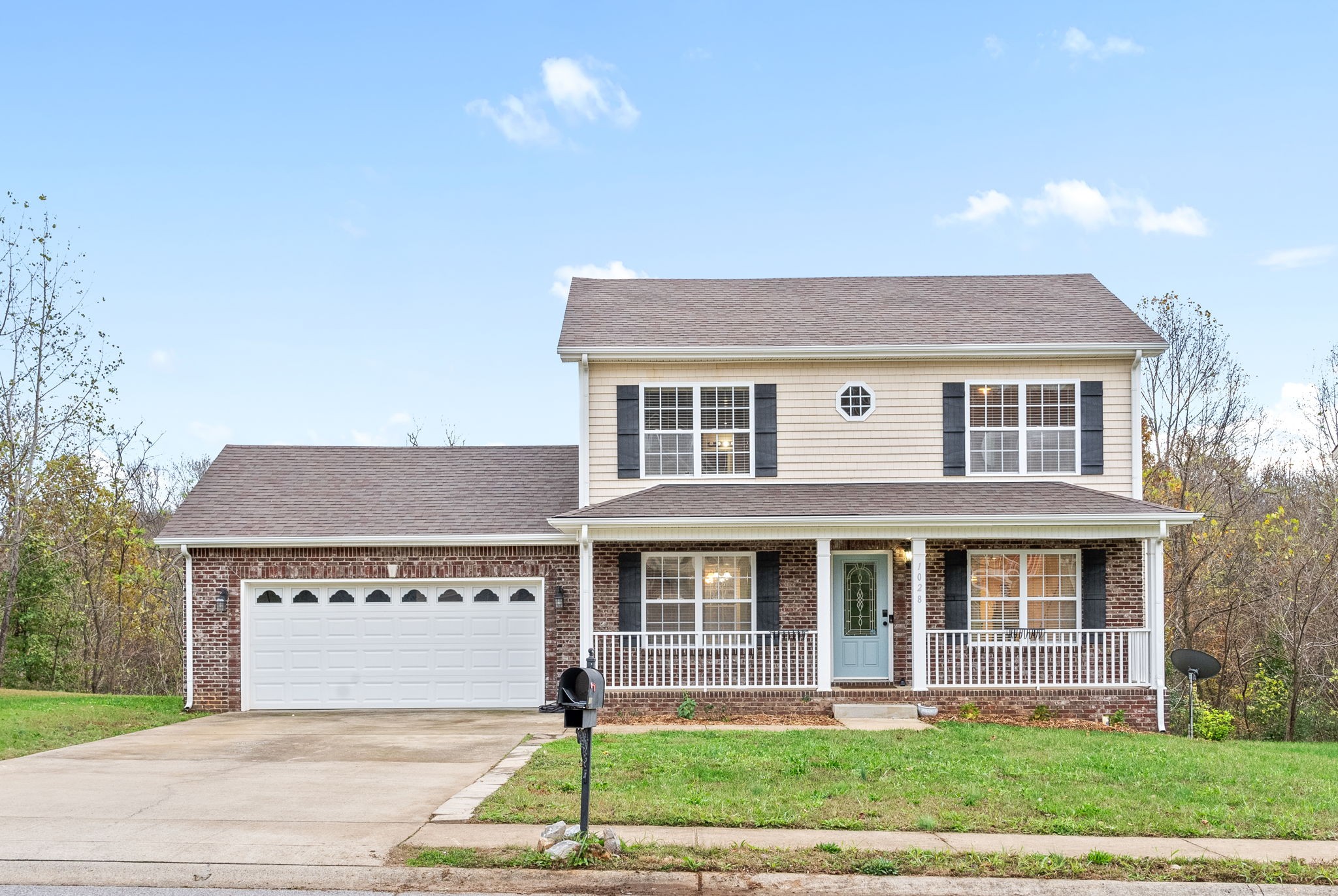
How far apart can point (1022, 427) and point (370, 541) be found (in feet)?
32.2

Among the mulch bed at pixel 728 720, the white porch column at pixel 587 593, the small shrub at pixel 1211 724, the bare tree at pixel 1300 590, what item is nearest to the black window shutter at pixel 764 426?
the white porch column at pixel 587 593

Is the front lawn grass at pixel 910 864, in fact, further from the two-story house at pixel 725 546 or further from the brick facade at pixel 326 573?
the brick facade at pixel 326 573

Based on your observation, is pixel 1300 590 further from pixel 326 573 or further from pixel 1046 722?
pixel 326 573

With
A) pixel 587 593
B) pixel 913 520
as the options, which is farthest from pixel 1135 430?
pixel 587 593

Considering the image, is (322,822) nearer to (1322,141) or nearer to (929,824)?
(929,824)

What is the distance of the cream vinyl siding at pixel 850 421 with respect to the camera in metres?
15.1

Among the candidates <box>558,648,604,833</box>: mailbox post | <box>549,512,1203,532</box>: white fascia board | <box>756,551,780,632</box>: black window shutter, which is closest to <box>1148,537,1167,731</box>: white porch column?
<box>549,512,1203,532</box>: white fascia board

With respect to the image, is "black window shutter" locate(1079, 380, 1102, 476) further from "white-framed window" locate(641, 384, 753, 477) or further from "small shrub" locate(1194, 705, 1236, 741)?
"white-framed window" locate(641, 384, 753, 477)

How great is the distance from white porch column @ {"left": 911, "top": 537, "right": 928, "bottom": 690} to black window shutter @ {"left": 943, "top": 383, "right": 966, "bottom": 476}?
1.84 m

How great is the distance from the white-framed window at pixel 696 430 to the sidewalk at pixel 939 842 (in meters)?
8.60

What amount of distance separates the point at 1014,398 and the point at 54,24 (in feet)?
54.8

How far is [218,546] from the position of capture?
48.4 feet

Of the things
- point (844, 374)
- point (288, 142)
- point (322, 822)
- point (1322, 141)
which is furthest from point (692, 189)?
point (322, 822)

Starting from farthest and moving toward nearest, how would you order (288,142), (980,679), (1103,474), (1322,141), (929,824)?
(288,142) → (1322,141) → (1103,474) → (980,679) → (929,824)
